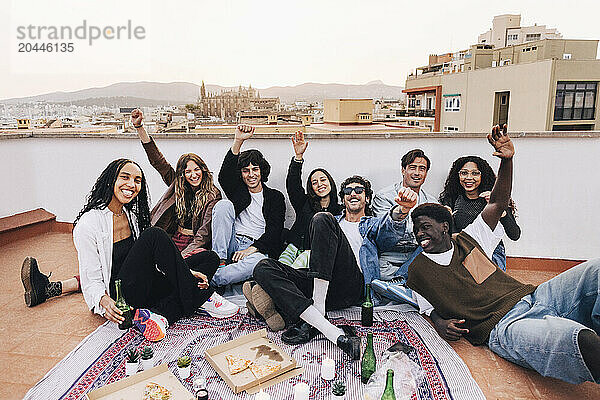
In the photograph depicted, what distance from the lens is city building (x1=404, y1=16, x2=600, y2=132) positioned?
6.80 metres

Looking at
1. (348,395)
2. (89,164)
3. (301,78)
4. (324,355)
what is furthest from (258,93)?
(348,395)

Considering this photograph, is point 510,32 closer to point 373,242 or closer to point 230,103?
point 230,103

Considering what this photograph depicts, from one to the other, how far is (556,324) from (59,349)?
2.68 m

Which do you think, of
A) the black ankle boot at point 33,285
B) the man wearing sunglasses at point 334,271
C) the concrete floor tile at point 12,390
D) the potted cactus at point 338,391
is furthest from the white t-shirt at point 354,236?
the black ankle boot at point 33,285

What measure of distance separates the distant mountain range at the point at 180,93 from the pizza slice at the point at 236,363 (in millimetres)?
3378

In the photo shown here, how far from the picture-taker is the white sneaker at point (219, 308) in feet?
9.18

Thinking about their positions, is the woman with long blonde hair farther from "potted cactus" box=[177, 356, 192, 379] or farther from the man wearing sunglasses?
"potted cactus" box=[177, 356, 192, 379]

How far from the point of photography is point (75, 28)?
470 cm

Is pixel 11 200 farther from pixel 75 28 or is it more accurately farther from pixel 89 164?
pixel 75 28

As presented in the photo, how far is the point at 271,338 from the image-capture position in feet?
8.27

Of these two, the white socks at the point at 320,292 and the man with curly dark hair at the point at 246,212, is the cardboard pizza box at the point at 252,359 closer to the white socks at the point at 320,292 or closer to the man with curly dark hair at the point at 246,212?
the white socks at the point at 320,292

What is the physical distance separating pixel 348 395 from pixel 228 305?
1.13 meters
